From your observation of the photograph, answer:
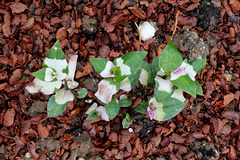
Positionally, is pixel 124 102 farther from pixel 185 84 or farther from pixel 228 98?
pixel 228 98

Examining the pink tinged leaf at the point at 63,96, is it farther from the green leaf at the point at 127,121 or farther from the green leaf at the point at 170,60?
the green leaf at the point at 170,60

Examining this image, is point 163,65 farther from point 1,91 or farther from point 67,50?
point 1,91

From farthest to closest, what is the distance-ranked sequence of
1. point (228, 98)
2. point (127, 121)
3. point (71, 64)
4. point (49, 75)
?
point (228, 98), point (127, 121), point (71, 64), point (49, 75)

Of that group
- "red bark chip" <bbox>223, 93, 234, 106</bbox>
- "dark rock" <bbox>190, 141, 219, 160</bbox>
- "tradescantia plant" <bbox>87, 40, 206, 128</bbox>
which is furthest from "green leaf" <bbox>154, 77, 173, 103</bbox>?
"red bark chip" <bbox>223, 93, 234, 106</bbox>

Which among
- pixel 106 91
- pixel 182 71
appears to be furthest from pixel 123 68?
pixel 182 71

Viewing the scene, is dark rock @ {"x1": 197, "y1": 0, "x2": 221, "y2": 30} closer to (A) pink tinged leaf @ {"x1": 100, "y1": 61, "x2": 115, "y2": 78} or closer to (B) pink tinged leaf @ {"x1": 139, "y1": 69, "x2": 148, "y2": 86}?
(B) pink tinged leaf @ {"x1": 139, "y1": 69, "x2": 148, "y2": 86}

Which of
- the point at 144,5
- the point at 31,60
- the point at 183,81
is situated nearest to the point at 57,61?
the point at 31,60
